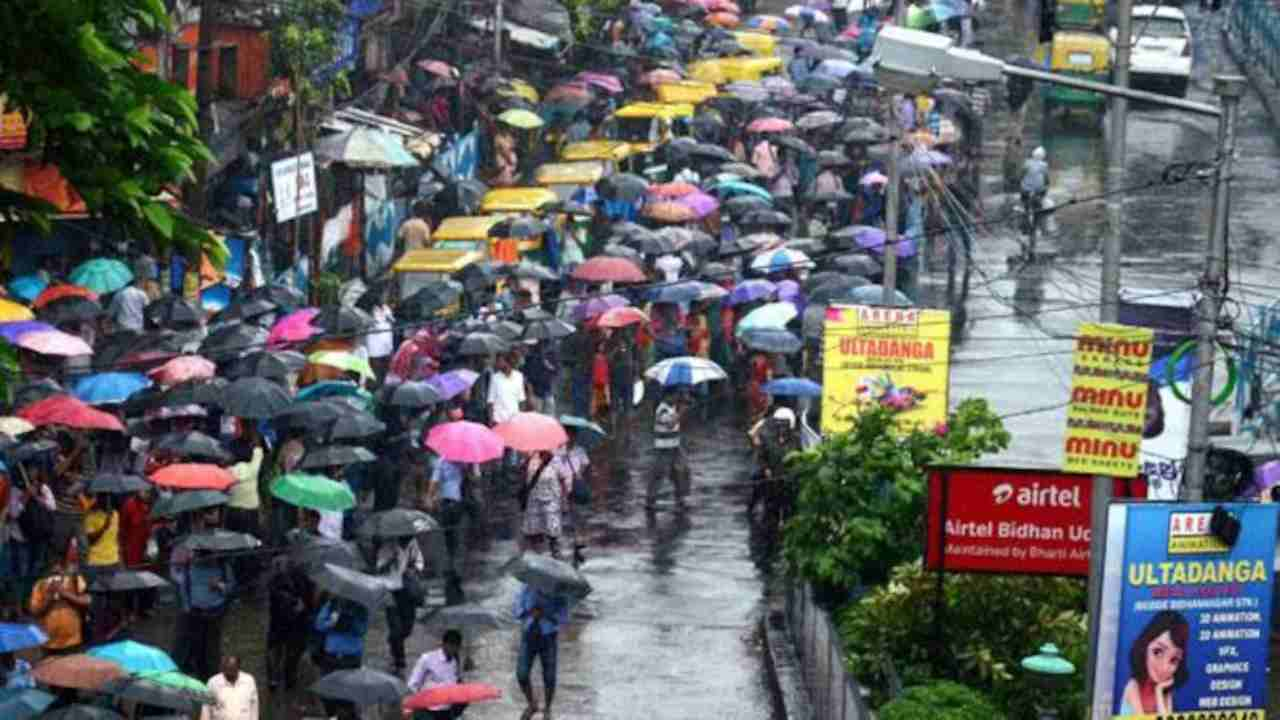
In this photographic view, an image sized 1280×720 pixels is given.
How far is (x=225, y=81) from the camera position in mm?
37844

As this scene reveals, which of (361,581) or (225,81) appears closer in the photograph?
(361,581)

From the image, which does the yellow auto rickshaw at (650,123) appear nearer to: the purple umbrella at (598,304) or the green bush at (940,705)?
the purple umbrella at (598,304)

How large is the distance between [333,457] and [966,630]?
5.97 meters

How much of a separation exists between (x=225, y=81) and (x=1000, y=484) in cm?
1815

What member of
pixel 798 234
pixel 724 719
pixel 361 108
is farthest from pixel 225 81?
pixel 724 719

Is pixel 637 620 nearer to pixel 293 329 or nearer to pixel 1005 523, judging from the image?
pixel 293 329

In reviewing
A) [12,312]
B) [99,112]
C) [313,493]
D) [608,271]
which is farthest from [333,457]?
[99,112]

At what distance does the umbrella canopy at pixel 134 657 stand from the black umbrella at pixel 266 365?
8.18m

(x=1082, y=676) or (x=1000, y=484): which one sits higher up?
(x=1000, y=484)

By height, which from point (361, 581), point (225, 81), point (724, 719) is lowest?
point (724, 719)

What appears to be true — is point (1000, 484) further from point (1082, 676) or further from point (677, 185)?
point (677, 185)

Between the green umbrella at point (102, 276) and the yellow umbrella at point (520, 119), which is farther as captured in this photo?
the yellow umbrella at point (520, 119)

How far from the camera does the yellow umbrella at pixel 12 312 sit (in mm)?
27609

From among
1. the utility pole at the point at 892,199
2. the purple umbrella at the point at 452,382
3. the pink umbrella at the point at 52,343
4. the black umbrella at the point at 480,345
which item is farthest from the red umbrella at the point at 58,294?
the utility pole at the point at 892,199
